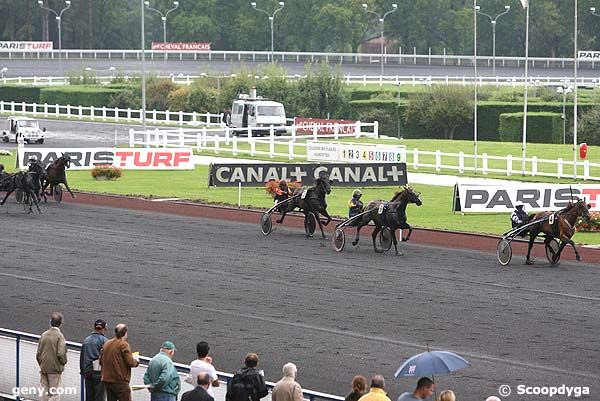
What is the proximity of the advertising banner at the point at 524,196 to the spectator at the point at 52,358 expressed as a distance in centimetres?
1956

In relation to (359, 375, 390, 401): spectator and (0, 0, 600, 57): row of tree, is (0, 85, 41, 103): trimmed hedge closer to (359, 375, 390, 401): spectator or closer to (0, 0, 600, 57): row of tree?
(0, 0, 600, 57): row of tree

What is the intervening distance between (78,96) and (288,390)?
7817cm

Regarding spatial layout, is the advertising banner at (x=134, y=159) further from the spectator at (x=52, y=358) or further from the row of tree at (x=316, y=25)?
the row of tree at (x=316, y=25)

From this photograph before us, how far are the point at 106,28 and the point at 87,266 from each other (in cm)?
12406

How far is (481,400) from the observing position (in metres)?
16.3

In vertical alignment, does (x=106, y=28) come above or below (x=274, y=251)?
above

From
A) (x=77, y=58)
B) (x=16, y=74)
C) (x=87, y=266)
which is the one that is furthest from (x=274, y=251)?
(x=77, y=58)

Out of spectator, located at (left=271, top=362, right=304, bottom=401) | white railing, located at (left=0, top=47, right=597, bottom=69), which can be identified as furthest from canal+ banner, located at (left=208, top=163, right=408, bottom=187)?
white railing, located at (left=0, top=47, right=597, bottom=69)

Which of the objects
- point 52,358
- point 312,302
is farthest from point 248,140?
point 52,358

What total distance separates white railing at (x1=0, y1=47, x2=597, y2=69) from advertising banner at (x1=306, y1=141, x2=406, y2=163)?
68.0m

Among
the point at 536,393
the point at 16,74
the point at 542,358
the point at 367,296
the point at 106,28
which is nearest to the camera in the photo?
the point at 536,393

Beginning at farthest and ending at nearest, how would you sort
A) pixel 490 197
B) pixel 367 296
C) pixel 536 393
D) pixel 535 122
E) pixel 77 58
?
pixel 77 58
pixel 535 122
pixel 490 197
pixel 367 296
pixel 536 393

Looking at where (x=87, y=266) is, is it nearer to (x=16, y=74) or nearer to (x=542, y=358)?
(x=542, y=358)

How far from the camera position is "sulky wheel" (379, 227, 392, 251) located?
96.2ft
